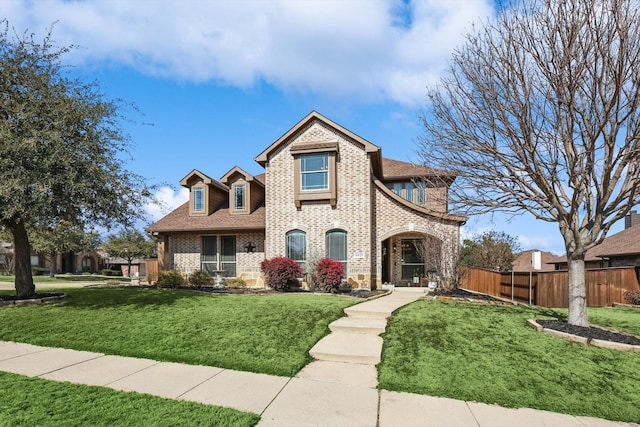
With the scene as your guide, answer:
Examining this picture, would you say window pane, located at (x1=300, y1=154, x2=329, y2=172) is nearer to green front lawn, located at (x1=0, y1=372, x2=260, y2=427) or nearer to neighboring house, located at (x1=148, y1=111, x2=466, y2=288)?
neighboring house, located at (x1=148, y1=111, x2=466, y2=288)

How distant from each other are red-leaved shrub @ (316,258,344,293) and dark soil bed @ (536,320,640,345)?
7.22m

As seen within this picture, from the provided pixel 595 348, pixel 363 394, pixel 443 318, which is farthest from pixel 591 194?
pixel 363 394

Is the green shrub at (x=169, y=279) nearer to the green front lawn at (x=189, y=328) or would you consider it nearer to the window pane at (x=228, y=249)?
the window pane at (x=228, y=249)

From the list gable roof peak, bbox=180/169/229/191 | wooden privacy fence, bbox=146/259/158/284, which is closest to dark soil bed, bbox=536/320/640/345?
gable roof peak, bbox=180/169/229/191

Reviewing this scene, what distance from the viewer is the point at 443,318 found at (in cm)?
848

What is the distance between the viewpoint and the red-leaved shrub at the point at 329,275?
13.8 metres

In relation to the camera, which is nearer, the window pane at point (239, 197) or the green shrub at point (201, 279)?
the green shrub at point (201, 279)

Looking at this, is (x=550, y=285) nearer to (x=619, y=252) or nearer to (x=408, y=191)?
(x=408, y=191)

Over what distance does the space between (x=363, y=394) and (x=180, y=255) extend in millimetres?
16082

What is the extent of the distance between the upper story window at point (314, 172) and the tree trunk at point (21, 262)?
33.3 ft

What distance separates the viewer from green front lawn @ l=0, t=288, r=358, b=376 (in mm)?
6070

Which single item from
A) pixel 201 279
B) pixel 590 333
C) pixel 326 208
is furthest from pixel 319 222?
pixel 590 333

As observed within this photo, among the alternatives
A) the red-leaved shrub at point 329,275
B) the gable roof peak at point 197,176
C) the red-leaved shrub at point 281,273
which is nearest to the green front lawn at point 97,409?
the red-leaved shrub at point 329,275

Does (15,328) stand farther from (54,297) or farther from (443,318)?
(443,318)
